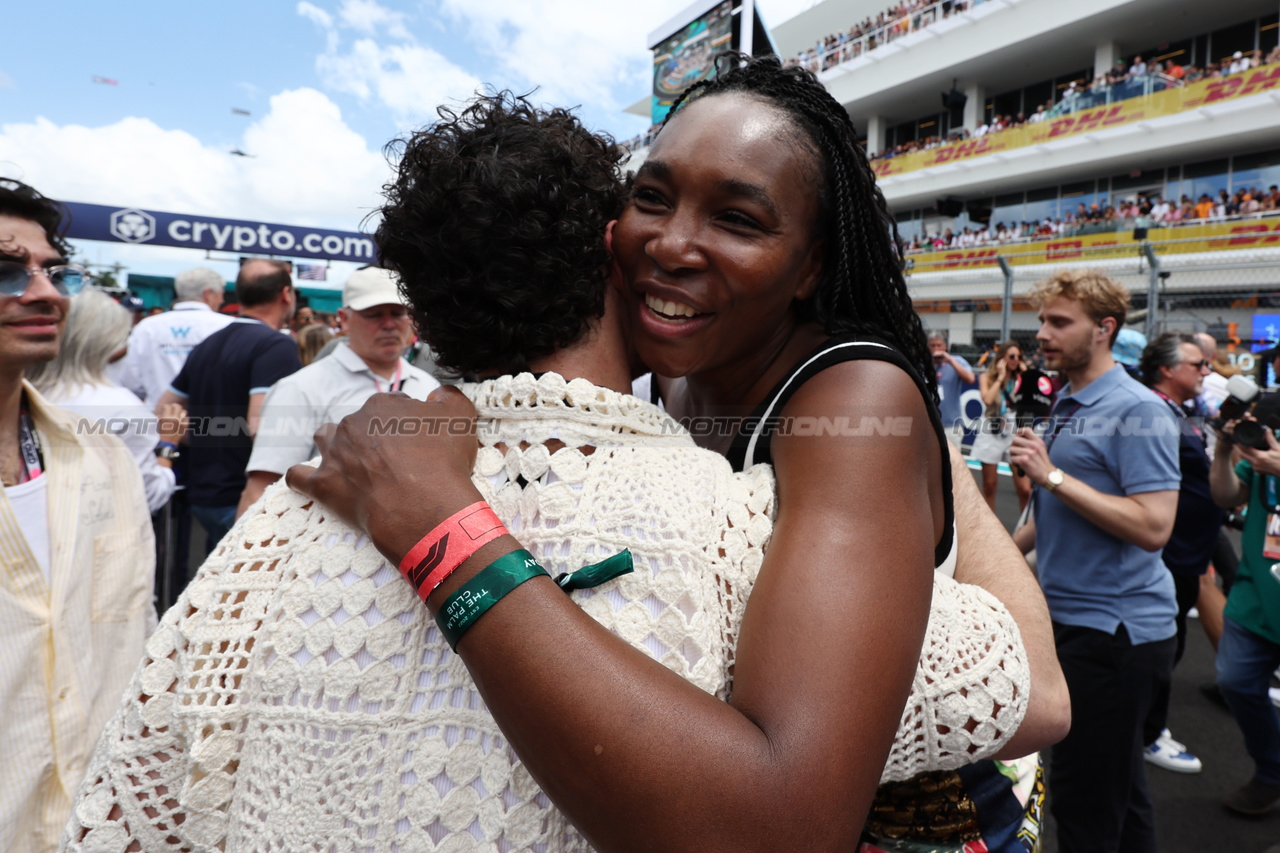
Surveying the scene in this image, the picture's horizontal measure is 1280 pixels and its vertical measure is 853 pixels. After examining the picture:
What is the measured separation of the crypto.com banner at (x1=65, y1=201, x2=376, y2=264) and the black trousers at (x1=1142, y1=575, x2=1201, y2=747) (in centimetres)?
1147

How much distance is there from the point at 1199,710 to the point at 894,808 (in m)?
4.55

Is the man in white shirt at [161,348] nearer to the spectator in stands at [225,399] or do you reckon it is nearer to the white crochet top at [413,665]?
the spectator in stands at [225,399]

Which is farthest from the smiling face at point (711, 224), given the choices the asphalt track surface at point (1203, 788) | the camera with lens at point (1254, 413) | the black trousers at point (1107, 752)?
the camera with lens at point (1254, 413)

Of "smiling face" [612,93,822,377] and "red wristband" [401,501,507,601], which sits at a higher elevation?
"smiling face" [612,93,822,377]

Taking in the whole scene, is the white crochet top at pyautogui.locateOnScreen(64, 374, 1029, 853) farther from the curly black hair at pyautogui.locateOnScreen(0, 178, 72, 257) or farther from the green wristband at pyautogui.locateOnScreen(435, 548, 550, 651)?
the curly black hair at pyautogui.locateOnScreen(0, 178, 72, 257)

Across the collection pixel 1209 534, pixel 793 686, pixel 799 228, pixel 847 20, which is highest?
pixel 847 20

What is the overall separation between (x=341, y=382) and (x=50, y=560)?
77.2 inches

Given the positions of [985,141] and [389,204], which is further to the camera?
[985,141]

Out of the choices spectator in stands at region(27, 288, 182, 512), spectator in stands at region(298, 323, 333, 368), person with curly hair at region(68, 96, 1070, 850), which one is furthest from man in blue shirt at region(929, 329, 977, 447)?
person with curly hair at region(68, 96, 1070, 850)

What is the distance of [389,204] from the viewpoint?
3.67ft

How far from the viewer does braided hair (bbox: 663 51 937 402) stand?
1319mm

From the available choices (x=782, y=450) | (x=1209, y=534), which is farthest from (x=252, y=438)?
(x=1209, y=534)

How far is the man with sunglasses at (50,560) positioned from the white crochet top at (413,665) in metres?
1.03

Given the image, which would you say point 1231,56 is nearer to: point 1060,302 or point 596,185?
point 1060,302
